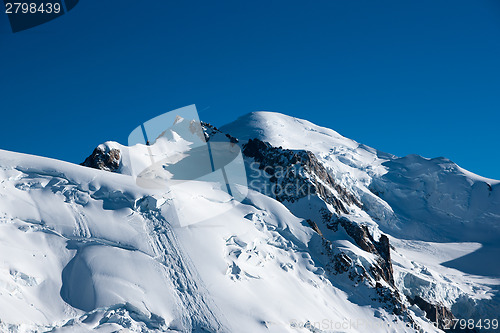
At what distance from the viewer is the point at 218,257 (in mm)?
56438

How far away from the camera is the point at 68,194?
57.6 meters

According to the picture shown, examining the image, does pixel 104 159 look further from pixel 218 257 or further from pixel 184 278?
pixel 184 278

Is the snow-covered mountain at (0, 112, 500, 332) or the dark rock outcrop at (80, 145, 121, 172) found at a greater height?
the dark rock outcrop at (80, 145, 121, 172)

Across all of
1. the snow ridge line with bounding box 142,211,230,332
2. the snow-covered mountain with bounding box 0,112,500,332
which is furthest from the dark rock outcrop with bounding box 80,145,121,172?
the snow ridge line with bounding box 142,211,230,332

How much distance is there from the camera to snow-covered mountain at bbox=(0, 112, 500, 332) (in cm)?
4825

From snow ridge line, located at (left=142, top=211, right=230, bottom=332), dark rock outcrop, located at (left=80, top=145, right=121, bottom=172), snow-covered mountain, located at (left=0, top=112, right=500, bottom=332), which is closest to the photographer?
snow-covered mountain, located at (left=0, top=112, right=500, bottom=332)

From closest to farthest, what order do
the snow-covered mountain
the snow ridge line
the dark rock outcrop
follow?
the snow-covered mountain → the snow ridge line → the dark rock outcrop

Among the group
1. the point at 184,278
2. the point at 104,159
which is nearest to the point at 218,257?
the point at 184,278

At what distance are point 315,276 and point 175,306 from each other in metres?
17.3

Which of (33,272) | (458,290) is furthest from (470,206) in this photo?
(33,272)

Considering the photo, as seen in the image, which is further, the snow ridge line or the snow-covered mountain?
the snow ridge line

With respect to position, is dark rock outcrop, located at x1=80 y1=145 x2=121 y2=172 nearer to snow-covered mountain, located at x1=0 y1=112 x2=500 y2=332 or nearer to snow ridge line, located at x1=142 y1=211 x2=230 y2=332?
snow-covered mountain, located at x1=0 y1=112 x2=500 y2=332

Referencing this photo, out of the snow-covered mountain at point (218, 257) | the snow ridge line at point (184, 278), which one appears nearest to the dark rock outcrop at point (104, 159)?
the snow-covered mountain at point (218, 257)

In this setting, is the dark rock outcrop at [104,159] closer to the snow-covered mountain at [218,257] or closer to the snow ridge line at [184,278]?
the snow-covered mountain at [218,257]
